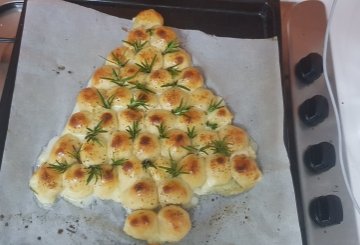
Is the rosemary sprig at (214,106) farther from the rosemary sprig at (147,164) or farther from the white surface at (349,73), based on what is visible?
the white surface at (349,73)

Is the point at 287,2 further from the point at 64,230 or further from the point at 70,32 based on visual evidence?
the point at 64,230

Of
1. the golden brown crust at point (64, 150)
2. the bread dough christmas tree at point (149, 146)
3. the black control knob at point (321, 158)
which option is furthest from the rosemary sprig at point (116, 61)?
the black control knob at point (321, 158)

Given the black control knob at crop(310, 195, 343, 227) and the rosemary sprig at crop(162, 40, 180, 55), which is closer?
the black control knob at crop(310, 195, 343, 227)

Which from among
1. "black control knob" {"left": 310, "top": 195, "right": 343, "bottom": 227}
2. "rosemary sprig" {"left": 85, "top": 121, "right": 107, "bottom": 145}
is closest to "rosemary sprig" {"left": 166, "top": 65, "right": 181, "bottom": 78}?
"rosemary sprig" {"left": 85, "top": 121, "right": 107, "bottom": 145}

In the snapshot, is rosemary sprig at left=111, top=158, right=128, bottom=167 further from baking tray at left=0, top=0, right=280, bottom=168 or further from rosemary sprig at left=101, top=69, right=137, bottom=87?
baking tray at left=0, top=0, right=280, bottom=168

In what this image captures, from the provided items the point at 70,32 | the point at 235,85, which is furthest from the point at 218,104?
the point at 70,32

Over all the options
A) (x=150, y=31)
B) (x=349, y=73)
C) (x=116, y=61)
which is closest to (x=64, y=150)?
(x=116, y=61)

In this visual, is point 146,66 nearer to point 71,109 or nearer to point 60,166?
point 71,109
